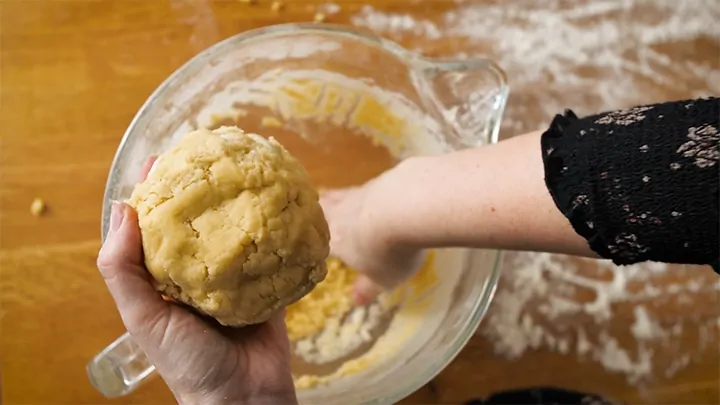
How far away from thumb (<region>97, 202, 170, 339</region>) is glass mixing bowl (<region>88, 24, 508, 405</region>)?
7.3 inches

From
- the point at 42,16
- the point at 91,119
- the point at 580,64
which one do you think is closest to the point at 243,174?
the point at 91,119

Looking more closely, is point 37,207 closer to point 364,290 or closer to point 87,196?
point 87,196

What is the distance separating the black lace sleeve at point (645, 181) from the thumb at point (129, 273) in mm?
356

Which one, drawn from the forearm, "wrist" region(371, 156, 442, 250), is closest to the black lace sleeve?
the forearm

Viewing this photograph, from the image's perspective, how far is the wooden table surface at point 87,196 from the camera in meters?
0.77

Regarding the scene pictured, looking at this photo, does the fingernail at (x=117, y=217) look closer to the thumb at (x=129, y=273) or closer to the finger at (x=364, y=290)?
the thumb at (x=129, y=273)

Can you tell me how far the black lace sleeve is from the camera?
1.72 ft

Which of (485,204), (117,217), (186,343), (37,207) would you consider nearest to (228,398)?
(186,343)

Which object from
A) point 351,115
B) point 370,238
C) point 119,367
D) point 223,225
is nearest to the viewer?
point 223,225

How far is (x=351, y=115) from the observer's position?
877 millimetres

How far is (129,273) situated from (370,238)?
0.98ft

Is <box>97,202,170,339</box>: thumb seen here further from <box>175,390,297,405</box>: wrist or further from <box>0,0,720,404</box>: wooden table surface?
<box>0,0,720,404</box>: wooden table surface

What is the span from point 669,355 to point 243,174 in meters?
0.68

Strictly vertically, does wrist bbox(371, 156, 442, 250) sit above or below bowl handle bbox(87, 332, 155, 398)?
above
